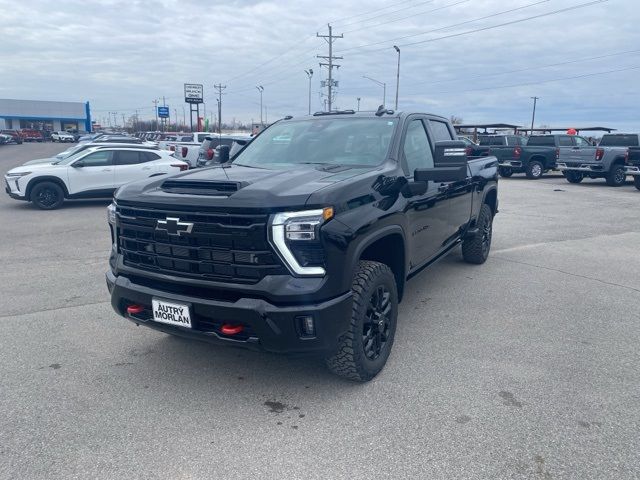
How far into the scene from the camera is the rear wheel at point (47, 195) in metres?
12.3

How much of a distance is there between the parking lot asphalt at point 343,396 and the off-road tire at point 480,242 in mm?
946

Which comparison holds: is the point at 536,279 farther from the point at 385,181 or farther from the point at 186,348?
the point at 186,348

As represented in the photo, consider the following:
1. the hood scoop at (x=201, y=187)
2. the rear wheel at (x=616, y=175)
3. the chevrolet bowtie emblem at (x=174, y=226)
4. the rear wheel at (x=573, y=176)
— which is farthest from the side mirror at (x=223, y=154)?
the rear wheel at (x=573, y=176)

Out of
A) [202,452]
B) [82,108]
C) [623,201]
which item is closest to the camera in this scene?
[202,452]

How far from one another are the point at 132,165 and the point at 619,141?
17.8m

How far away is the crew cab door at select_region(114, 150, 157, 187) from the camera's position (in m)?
12.9

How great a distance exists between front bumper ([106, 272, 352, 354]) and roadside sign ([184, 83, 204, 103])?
223 feet

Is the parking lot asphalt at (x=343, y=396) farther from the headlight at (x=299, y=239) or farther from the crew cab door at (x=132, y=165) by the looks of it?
the crew cab door at (x=132, y=165)

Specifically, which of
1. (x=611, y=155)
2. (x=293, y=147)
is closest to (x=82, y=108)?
(x=611, y=155)

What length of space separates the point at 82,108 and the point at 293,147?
113 metres

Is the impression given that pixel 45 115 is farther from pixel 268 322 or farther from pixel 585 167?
pixel 268 322

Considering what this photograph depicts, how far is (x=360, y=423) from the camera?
326cm

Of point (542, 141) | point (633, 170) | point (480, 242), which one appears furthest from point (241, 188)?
point (542, 141)

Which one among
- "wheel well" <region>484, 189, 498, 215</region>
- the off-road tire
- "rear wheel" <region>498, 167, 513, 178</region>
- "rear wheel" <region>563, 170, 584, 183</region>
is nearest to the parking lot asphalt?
the off-road tire
